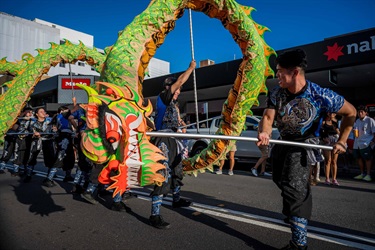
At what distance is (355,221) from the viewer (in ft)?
11.7

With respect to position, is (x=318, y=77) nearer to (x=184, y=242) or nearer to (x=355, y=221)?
(x=355, y=221)

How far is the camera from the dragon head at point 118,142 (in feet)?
7.25

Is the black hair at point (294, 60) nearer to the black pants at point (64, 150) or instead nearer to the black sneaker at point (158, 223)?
the black sneaker at point (158, 223)

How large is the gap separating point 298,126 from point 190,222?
Result: 192cm

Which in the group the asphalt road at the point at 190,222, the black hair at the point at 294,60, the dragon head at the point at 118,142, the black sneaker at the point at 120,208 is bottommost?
the asphalt road at the point at 190,222

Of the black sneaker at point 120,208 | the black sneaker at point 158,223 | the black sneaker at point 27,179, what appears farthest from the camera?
the black sneaker at point 27,179

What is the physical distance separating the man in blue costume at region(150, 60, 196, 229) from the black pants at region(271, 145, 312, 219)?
1461 millimetres

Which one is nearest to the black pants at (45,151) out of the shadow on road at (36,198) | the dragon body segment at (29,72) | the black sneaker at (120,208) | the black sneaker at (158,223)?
the shadow on road at (36,198)

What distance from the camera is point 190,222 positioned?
3520 mm

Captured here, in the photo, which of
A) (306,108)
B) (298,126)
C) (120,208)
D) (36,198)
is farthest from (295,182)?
(36,198)

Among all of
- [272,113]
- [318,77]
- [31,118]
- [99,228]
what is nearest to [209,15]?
[272,113]

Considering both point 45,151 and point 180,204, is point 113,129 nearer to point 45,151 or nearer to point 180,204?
point 180,204

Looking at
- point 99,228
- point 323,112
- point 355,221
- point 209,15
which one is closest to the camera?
point 323,112

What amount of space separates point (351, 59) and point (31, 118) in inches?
465
